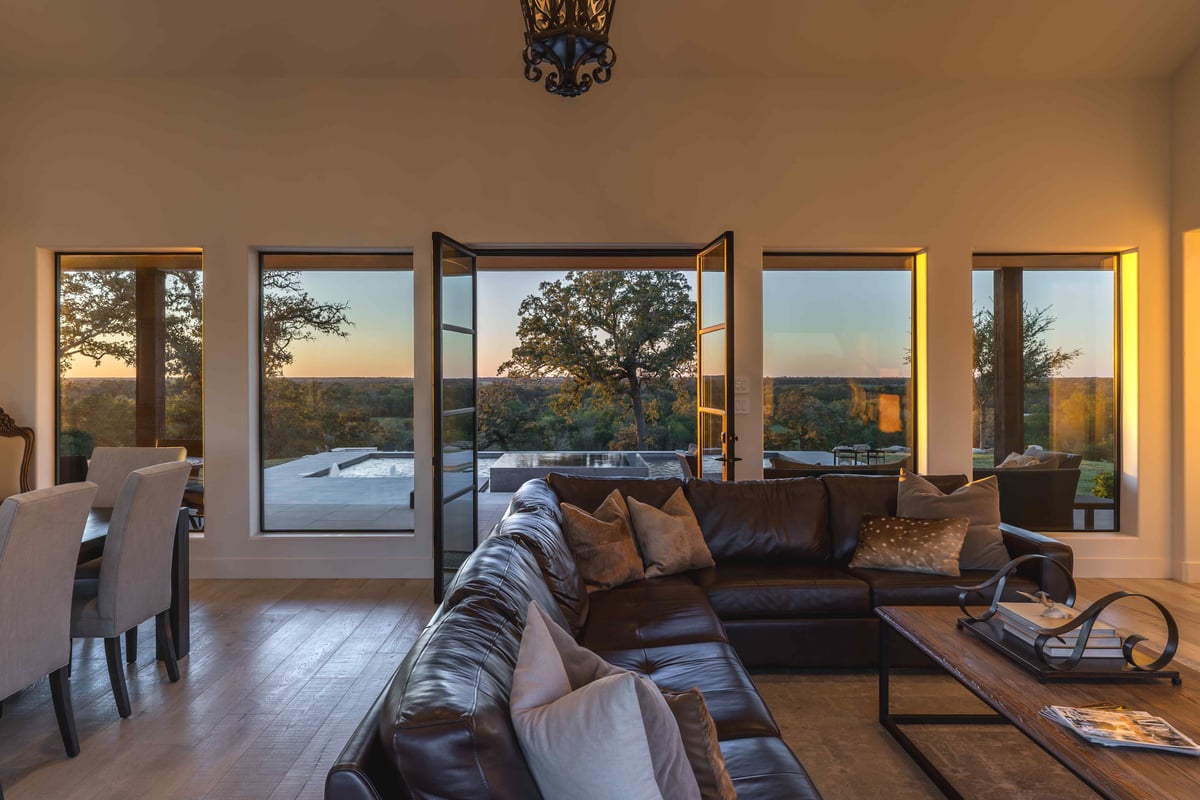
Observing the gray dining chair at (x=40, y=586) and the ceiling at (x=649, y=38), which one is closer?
the gray dining chair at (x=40, y=586)

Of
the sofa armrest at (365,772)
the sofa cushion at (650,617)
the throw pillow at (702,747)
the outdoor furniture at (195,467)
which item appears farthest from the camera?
the outdoor furniture at (195,467)

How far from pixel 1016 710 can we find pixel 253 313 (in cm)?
485

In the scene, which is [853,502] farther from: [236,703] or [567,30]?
[236,703]

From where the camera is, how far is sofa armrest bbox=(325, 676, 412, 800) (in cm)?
106

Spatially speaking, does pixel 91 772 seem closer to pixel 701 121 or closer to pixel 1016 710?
pixel 1016 710

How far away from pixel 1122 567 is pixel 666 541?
3553mm

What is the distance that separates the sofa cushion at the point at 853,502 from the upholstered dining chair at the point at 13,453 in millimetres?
5057

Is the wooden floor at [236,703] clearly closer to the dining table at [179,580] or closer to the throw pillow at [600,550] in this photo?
the dining table at [179,580]

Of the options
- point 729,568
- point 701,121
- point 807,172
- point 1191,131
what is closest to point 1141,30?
point 1191,131

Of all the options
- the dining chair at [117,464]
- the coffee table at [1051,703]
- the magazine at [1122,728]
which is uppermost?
the dining chair at [117,464]

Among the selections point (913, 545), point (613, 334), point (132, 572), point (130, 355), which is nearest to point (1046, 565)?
point (913, 545)

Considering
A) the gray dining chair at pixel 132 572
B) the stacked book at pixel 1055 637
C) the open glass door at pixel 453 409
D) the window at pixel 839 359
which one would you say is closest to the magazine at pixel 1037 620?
the stacked book at pixel 1055 637

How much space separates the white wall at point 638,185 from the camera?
486 centimetres

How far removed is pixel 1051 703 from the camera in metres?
1.94
